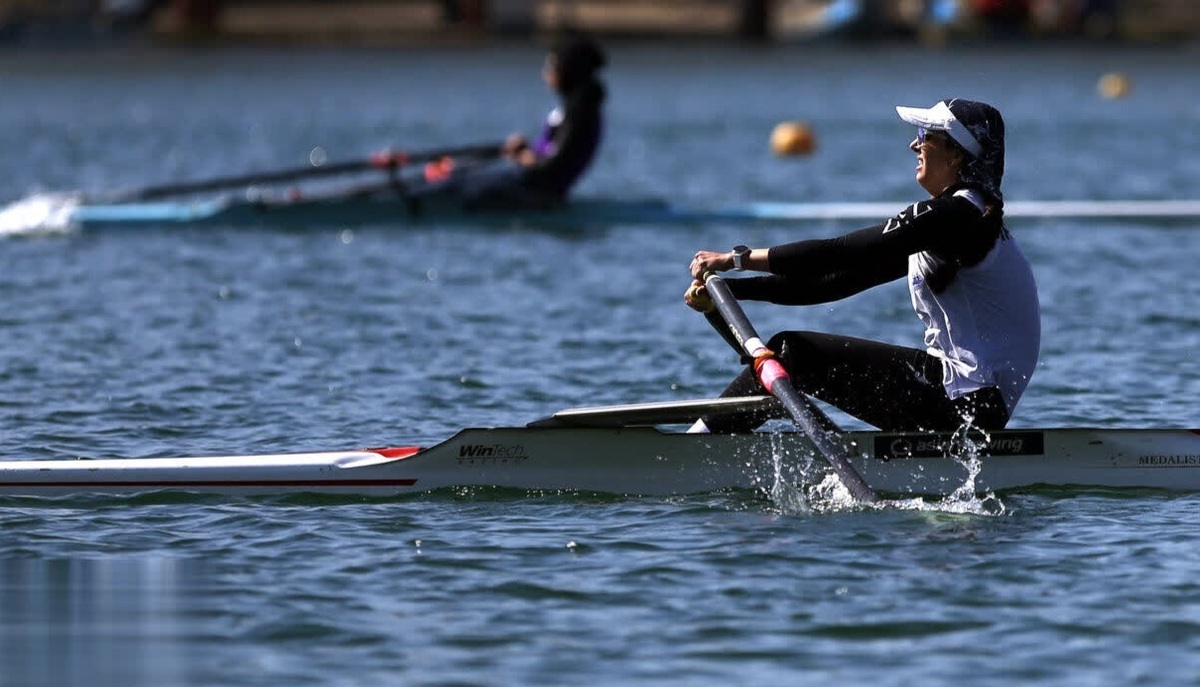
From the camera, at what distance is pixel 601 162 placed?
99.2 ft

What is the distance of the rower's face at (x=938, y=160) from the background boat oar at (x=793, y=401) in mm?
904

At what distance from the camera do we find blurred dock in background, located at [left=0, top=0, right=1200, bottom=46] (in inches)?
2502

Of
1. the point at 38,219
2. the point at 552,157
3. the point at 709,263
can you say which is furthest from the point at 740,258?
the point at 38,219

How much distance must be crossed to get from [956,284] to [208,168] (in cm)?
2278

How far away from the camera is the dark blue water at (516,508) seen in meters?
6.84

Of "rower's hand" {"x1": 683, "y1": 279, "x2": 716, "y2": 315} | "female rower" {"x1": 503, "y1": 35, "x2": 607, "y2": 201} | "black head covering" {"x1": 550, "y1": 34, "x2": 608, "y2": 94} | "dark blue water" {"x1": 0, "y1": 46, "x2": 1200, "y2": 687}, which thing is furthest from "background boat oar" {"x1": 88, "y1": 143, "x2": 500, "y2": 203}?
"rower's hand" {"x1": 683, "y1": 279, "x2": 716, "y2": 315}

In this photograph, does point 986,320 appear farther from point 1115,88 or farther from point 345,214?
point 1115,88

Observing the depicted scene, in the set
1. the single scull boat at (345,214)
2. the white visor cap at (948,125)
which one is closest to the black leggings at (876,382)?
the white visor cap at (948,125)

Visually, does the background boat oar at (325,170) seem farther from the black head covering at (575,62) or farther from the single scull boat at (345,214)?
the black head covering at (575,62)

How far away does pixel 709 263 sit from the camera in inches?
340

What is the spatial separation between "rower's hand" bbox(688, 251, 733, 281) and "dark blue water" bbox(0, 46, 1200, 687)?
93 cm

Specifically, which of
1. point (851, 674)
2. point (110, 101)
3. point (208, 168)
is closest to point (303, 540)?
point (851, 674)

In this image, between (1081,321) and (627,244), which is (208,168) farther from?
(1081,321)

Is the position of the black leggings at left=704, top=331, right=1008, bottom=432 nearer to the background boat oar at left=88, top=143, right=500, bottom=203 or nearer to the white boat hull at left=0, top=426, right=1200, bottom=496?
the white boat hull at left=0, top=426, right=1200, bottom=496
